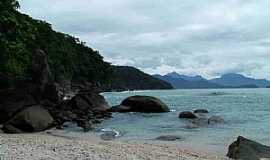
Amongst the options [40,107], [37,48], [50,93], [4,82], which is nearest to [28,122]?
[40,107]

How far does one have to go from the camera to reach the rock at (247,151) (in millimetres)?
19094

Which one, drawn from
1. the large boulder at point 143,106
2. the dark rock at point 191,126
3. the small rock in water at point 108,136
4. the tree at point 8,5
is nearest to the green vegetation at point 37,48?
the tree at point 8,5

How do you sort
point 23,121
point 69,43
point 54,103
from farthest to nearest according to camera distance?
point 69,43 → point 54,103 → point 23,121

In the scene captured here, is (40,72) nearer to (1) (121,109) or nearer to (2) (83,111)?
(2) (83,111)

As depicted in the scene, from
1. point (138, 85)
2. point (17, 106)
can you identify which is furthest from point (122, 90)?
point (17, 106)

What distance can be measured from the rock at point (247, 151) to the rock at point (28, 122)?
1159cm

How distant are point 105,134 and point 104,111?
58.1 ft

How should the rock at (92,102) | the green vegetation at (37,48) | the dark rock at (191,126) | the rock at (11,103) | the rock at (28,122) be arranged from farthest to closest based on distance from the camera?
1. the rock at (92,102)
2. the dark rock at (191,126)
3. the rock at (11,103)
4. the green vegetation at (37,48)
5. the rock at (28,122)

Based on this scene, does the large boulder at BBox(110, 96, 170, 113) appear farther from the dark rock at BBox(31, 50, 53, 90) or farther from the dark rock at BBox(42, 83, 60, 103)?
the dark rock at BBox(31, 50, 53, 90)

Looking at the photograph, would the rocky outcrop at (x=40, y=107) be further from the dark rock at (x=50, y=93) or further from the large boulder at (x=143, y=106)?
the large boulder at (x=143, y=106)

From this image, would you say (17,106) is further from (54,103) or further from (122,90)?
(122,90)

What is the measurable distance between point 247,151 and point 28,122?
1263 cm

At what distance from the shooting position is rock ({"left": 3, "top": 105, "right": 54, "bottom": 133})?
26169mm

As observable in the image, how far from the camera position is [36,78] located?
46.3m
